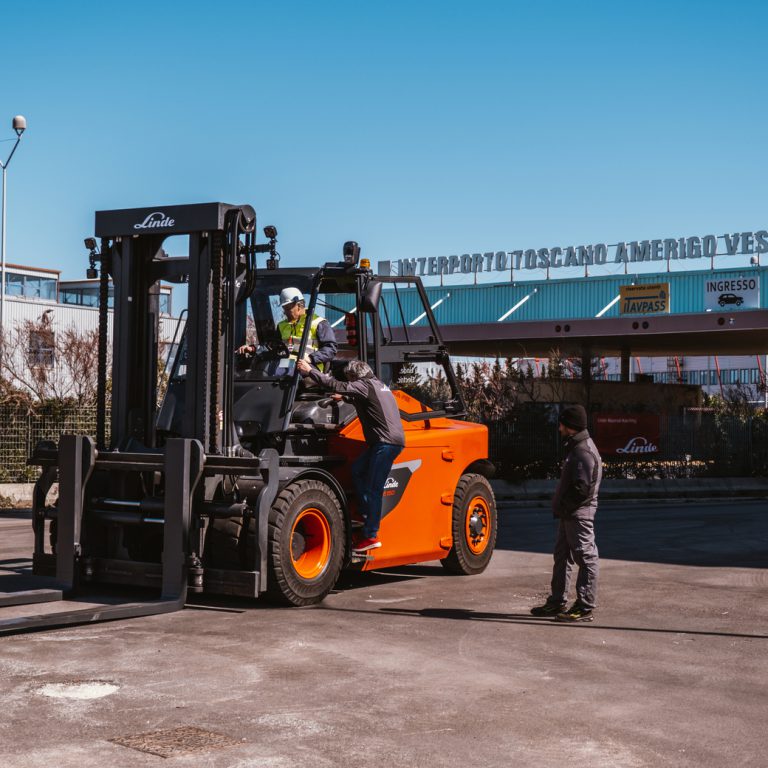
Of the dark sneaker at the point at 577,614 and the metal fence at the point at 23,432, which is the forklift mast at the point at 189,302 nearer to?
the dark sneaker at the point at 577,614

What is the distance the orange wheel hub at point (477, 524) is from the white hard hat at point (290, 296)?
310 cm

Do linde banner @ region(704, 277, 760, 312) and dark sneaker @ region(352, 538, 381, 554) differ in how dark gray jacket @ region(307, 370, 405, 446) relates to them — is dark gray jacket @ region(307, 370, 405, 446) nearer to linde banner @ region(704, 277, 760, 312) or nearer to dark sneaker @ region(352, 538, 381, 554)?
dark sneaker @ region(352, 538, 381, 554)

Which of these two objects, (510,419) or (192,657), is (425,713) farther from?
(510,419)

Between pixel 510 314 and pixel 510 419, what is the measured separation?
16.7m

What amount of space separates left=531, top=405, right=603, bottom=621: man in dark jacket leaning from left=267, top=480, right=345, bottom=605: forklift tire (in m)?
1.78

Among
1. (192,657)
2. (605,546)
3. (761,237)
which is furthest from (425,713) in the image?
(761,237)

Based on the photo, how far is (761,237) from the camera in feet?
137

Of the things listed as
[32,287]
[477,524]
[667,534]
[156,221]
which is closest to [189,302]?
[156,221]

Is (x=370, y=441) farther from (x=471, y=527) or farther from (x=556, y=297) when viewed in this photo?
(x=556, y=297)

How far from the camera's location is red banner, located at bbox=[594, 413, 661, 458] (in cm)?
3084

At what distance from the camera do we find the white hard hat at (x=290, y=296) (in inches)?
427

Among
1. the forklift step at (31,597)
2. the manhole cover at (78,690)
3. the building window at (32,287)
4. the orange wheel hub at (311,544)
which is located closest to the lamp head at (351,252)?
the orange wheel hub at (311,544)

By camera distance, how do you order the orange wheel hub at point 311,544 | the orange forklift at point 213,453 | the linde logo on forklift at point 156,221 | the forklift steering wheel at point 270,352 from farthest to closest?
the forklift steering wheel at point 270,352 < the linde logo on forklift at point 156,221 < the orange wheel hub at point 311,544 < the orange forklift at point 213,453

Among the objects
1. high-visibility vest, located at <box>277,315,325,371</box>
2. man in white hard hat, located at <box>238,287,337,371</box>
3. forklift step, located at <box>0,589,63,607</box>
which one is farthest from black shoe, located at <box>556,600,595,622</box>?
forklift step, located at <box>0,589,63,607</box>
